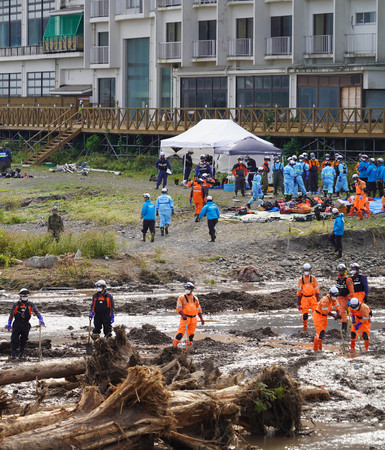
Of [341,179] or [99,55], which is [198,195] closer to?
[341,179]

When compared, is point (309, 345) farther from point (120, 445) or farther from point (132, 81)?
point (132, 81)

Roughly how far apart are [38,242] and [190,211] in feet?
23.4

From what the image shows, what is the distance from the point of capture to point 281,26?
48531 mm

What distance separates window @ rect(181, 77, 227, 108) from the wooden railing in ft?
3.58

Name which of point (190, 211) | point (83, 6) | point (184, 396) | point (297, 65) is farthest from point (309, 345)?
point (83, 6)

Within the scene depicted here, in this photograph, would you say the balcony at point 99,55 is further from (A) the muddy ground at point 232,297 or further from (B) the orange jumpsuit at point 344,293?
(B) the orange jumpsuit at point 344,293

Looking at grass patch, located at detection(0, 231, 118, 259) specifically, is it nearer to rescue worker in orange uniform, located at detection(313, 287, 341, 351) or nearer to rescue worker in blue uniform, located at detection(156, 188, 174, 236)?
rescue worker in blue uniform, located at detection(156, 188, 174, 236)

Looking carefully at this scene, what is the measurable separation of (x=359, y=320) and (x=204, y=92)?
33672 mm

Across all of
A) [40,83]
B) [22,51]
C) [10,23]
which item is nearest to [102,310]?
[40,83]

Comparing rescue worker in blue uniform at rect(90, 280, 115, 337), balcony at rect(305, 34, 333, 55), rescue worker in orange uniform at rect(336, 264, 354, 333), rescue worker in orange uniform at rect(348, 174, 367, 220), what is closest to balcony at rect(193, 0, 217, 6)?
balcony at rect(305, 34, 333, 55)

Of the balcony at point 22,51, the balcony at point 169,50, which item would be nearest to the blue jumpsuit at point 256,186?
the balcony at point 169,50

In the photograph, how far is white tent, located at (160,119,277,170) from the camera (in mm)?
36438

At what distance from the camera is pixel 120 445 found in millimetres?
12664

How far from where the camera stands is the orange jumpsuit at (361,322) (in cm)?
1900
